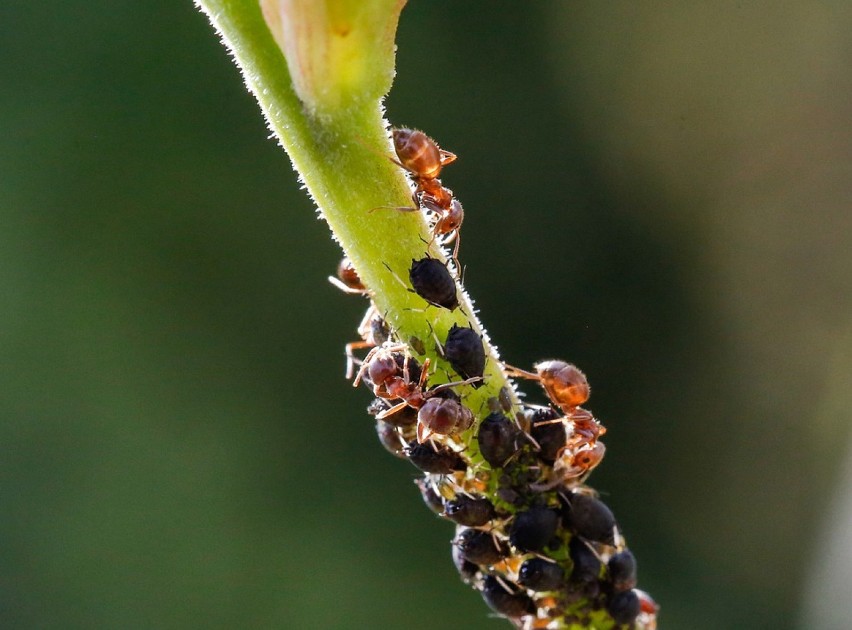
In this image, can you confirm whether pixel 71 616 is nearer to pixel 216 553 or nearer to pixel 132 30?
pixel 216 553

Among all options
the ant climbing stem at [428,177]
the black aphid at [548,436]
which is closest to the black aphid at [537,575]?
the black aphid at [548,436]

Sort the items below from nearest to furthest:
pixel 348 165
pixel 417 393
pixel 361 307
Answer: pixel 348 165 → pixel 417 393 → pixel 361 307

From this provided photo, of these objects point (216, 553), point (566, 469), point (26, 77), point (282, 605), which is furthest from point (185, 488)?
point (566, 469)

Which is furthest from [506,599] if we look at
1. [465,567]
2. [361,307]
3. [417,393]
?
[361,307]

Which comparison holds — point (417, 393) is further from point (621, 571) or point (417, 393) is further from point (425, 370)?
point (621, 571)

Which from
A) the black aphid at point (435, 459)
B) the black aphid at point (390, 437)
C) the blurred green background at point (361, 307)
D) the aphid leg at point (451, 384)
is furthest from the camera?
the blurred green background at point (361, 307)

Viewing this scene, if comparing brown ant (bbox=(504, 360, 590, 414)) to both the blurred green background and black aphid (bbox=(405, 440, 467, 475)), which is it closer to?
black aphid (bbox=(405, 440, 467, 475))

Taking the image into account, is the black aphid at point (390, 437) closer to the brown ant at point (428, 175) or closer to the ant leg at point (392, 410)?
the ant leg at point (392, 410)

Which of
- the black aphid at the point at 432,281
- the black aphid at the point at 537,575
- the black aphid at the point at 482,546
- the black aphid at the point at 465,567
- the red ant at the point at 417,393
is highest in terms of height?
the black aphid at the point at 432,281
